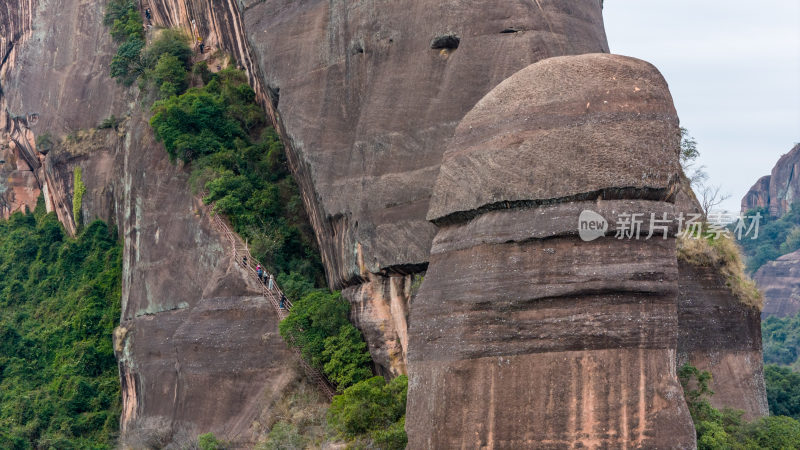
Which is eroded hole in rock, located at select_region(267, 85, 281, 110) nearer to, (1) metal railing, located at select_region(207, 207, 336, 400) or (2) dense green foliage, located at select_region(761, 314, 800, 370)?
(1) metal railing, located at select_region(207, 207, 336, 400)

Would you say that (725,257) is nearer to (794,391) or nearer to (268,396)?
(268,396)

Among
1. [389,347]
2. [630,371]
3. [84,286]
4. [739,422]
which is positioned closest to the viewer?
[630,371]

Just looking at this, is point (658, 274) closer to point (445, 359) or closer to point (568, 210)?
point (568, 210)

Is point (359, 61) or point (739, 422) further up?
point (359, 61)

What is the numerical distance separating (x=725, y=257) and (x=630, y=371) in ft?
27.8

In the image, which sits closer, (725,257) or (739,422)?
(739,422)

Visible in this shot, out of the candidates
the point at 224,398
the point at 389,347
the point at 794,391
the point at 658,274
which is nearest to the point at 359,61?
the point at 389,347

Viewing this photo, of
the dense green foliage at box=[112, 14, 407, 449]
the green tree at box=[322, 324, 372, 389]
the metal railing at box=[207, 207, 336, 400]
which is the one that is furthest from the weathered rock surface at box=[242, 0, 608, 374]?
the metal railing at box=[207, 207, 336, 400]

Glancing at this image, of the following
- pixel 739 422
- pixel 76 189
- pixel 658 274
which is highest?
pixel 76 189

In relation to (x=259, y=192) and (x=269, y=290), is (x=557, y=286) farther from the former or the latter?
(x=259, y=192)

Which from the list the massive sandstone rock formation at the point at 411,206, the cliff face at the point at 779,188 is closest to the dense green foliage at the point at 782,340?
the cliff face at the point at 779,188

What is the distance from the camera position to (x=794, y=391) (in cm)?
3522

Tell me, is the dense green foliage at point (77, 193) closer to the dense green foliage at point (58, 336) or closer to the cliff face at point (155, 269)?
the cliff face at point (155, 269)

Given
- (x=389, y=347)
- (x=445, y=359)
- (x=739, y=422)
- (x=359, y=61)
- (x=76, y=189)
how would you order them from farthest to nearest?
(x=76, y=189)
(x=359, y=61)
(x=389, y=347)
(x=739, y=422)
(x=445, y=359)
